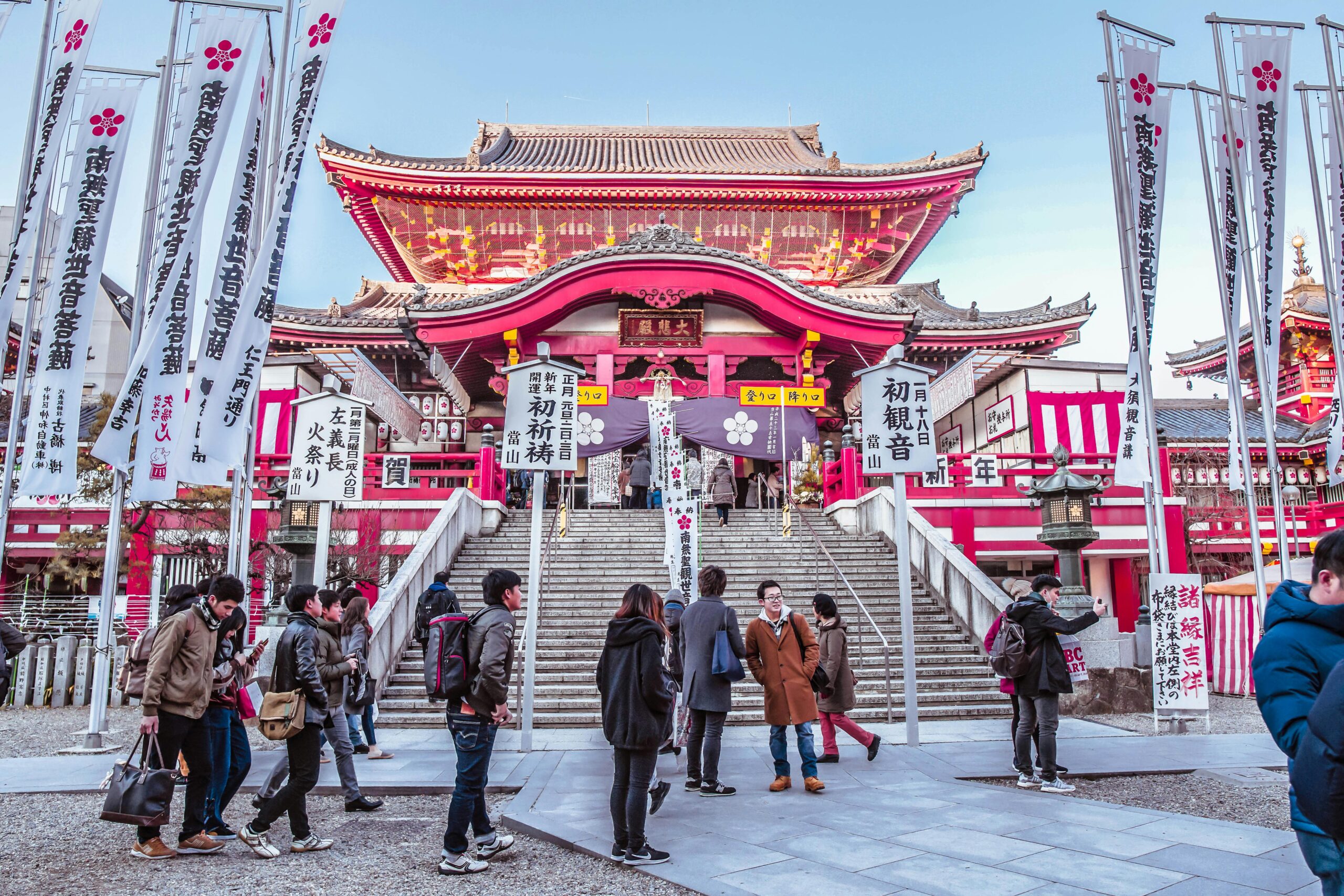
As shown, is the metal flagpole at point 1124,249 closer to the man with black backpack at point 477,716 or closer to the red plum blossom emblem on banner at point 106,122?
the man with black backpack at point 477,716

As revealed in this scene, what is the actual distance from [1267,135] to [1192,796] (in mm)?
7064

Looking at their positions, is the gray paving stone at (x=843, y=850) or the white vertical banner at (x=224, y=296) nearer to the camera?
the gray paving stone at (x=843, y=850)

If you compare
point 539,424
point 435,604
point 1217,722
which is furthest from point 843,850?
point 1217,722

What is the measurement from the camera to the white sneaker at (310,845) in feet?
16.5

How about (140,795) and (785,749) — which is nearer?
(140,795)

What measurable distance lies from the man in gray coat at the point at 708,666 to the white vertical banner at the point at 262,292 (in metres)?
4.79

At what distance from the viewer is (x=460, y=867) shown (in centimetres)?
457

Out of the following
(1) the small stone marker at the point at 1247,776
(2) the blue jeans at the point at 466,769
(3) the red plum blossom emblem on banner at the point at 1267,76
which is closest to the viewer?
(2) the blue jeans at the point at 466,769

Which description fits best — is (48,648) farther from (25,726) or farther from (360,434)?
(360,434)

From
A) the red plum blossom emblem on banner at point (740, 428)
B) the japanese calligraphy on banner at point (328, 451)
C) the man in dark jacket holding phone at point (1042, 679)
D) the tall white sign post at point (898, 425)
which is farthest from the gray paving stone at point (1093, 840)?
the red plum blossom emblem on banner at point (740, 428)

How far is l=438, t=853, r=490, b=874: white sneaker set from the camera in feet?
15.0

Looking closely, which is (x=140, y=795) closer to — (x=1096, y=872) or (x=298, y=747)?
(x=298, y=747)

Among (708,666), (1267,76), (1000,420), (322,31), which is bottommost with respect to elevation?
(708,666)

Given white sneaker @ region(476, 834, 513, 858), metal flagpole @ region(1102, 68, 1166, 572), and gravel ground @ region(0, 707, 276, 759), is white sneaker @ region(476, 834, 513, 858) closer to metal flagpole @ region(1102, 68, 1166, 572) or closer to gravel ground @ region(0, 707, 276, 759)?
gravel ground @ region(0, 707, 276, 759)
